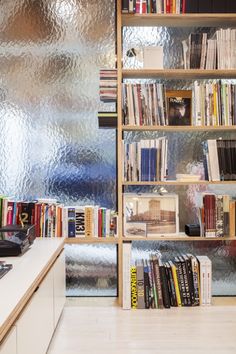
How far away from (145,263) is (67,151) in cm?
109

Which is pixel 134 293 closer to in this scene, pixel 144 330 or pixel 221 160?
pixel 144 330

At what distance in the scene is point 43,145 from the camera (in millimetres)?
3402

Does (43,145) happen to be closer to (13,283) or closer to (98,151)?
(98,151)

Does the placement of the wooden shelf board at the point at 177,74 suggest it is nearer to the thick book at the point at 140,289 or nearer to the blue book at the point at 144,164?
the blue book at the point at 144,164

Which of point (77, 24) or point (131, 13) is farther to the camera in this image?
point (77, 24)

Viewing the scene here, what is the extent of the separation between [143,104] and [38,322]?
5.84 ft

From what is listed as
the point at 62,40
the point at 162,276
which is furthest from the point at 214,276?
the point at 62,40

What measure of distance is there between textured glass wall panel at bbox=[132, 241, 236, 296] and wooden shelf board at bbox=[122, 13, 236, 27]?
1769 mm

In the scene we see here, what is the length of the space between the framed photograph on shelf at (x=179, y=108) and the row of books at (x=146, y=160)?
20cm

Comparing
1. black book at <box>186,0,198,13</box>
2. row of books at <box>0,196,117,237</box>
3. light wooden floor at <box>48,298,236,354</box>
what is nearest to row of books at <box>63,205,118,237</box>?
row of books at <box>0,196,117,237</box>

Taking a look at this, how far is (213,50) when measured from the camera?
3.14 metres

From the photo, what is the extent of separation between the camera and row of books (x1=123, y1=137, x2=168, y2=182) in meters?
3.11

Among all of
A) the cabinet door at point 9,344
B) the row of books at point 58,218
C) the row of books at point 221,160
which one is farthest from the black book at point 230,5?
the cabinet door at point 9,344

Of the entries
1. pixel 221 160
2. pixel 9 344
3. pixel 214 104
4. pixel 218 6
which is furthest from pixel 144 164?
pixel 9 344
